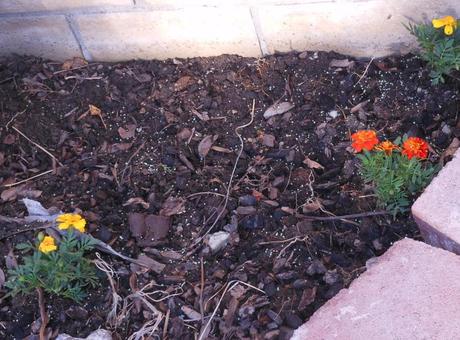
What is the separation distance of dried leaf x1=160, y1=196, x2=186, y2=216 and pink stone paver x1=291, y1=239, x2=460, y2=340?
71 centimetres

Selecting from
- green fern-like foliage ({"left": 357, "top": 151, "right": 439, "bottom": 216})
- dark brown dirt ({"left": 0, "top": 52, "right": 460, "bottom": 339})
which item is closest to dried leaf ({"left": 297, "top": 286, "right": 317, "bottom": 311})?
dark brown dirt ({"left": 0, "top": 52, "right": 460, "bottom": 339})

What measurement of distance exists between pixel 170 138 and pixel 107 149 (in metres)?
0.26

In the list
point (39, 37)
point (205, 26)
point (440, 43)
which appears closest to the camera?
point (440, 43)

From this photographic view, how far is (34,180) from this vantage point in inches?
108

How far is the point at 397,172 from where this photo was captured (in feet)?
7.44

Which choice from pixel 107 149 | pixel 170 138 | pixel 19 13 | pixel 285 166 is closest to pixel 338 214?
pixel 285 166

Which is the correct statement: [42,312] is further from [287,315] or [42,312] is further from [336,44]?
[336,44]

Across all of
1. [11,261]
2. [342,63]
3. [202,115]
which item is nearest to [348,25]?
[342,63]

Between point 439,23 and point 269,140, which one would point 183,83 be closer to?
point 269,140

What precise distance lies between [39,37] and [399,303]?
76.9 inches

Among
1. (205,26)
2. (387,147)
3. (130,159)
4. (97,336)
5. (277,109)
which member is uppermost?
(205,26)

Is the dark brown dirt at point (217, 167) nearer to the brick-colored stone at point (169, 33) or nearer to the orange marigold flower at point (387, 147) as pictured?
the brick-colored stone at point (169, 33)

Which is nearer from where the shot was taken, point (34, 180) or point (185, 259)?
point (185, 259)

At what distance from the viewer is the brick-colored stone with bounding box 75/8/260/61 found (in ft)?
9.32
